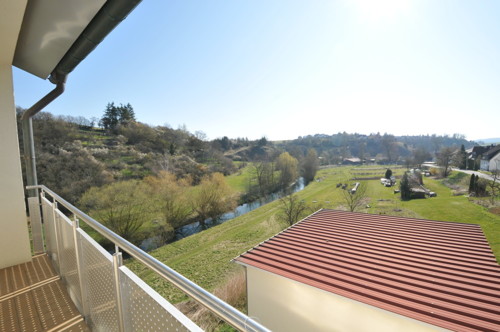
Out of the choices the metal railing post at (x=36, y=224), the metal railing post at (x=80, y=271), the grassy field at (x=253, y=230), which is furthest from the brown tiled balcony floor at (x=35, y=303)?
the grassy field at (x=253, y=230)

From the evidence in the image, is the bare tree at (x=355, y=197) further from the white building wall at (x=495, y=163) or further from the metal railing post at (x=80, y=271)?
the metal railing post at (x=80, y=271)

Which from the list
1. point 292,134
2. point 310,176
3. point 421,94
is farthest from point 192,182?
point 292,134

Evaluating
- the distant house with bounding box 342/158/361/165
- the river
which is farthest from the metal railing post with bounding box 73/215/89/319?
the distant house with bounding box 342/158/361/165

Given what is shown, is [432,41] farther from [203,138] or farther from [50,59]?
[203,138]

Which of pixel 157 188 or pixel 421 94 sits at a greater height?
pixel 421 94

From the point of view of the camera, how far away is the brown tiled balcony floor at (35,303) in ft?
5.49

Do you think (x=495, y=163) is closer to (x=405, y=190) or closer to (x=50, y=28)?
(x=405, y=190)

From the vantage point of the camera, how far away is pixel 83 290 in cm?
163

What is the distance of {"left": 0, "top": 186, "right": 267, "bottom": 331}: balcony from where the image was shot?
0.71 meters

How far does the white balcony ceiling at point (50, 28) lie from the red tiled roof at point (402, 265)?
461 centimetres

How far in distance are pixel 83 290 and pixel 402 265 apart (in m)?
5.15

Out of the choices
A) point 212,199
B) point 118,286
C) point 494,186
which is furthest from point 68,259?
point 494,186

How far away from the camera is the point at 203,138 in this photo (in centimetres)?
2995

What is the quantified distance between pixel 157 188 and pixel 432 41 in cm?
1898
